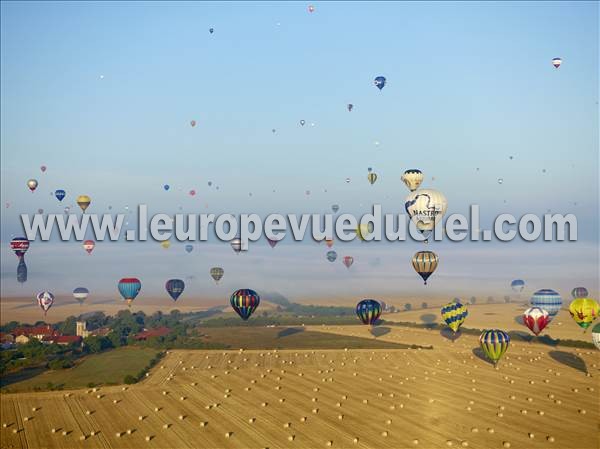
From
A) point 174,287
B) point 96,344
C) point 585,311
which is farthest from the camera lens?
point 174,287

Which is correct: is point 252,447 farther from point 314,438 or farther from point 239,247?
point 239,247

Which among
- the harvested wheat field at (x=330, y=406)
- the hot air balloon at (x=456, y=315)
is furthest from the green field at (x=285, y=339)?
the harvested wheat field at (x=330, y=406)

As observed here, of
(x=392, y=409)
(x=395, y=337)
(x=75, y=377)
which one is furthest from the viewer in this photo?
(x=395, y=337)

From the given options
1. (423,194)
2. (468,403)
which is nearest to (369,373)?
(468,403)

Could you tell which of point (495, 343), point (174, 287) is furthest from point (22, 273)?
point (495, 343)

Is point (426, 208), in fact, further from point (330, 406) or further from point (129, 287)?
point (129, 287)

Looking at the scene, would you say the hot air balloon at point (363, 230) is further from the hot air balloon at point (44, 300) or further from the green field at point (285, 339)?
the hot air balloon at point (44, 300)

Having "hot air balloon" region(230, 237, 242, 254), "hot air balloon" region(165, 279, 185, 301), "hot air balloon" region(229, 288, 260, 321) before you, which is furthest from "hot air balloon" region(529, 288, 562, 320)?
"hot air balloon" region(165, 279, 185, 301)
